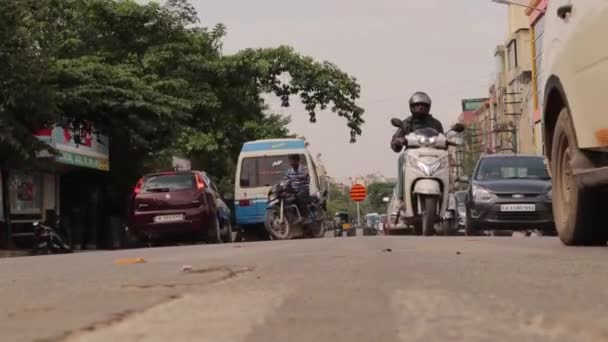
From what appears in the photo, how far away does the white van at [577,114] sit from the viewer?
6820mm

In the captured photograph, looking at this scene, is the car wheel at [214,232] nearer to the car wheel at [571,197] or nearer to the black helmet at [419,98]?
the black helmet at [419,98]

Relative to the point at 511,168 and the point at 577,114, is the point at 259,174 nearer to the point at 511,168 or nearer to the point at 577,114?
the point at 511,168

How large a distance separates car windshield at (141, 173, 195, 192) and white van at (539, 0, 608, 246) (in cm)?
1018

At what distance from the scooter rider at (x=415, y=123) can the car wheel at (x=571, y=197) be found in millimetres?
4607

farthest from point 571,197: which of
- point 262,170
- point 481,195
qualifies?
point 262,170

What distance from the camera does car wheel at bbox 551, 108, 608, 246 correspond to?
7.61 m

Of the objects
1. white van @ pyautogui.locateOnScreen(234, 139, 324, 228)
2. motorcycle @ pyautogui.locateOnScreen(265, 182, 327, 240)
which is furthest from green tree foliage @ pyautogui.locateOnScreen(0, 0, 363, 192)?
motorcycle @ pyautogui.locateOnScreen(265, 182, 327, 240)

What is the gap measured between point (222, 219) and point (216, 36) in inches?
657

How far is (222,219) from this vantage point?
19328 mm

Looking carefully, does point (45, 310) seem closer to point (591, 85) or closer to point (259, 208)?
point (591, 85)

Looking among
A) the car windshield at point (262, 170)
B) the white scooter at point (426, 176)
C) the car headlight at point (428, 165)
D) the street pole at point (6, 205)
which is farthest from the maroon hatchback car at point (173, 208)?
the car headlight at point (428, 165)

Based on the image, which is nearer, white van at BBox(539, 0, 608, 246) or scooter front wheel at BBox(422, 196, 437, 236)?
white van at BBox(539, 0, 608, 246)

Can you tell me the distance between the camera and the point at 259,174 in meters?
22.2

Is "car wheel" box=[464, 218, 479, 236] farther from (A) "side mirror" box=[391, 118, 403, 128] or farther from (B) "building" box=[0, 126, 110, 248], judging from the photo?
(B) "building" box=[0, 126, 110, 248]
